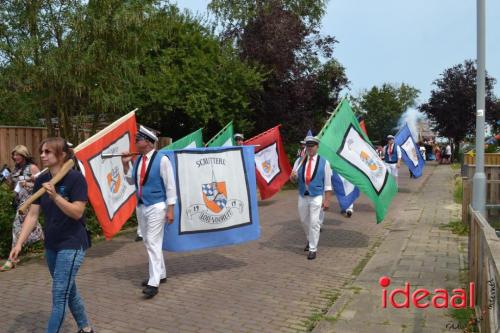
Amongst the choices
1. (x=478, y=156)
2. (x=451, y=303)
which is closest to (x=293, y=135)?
(x=478, y=156)

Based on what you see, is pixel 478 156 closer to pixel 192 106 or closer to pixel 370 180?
pixel 370 180

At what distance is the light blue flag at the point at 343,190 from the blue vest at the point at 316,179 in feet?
9.74

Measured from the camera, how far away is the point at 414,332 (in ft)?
15.6

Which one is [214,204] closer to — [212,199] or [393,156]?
[212,199]

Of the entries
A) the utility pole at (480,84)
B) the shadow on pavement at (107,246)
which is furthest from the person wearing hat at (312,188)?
the shadow on pavement at (107,246)

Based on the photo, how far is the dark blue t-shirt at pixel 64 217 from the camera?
4199 millimetres

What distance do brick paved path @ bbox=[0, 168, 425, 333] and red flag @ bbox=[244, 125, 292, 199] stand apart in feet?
12.2

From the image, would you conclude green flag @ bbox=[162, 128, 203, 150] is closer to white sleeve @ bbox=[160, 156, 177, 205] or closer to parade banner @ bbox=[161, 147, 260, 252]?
parade banner @ bbox=[161, 147, 260, 252]

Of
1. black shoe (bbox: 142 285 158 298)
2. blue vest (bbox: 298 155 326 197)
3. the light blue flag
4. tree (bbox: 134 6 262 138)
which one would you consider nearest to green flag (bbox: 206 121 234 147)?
the light blue flag

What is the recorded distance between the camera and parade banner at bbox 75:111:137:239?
7027 millimetres

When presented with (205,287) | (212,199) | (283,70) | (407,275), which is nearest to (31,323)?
(205,287)

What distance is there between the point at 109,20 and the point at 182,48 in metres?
6.75

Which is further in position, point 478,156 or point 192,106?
point 192,106

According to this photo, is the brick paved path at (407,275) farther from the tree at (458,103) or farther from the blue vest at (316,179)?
the tree at (458,103)
